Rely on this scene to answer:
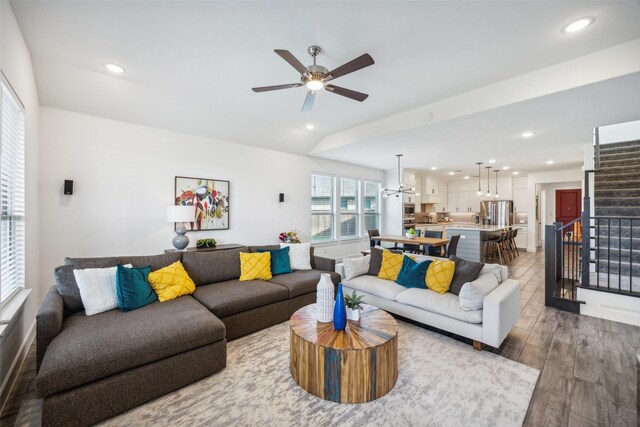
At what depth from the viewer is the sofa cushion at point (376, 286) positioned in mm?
→ 3251

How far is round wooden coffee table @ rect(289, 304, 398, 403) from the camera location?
1.88m

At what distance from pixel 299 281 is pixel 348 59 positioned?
265 centimetres

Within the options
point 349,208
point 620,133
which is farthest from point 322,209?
point 620,133

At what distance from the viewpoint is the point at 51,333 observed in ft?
6.23

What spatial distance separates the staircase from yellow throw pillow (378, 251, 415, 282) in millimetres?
2817

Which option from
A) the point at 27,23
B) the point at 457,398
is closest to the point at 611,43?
the point at 457,398

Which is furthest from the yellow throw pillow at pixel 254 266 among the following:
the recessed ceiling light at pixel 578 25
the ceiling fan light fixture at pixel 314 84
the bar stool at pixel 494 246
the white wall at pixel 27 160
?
the bar stool at pixel 494 246

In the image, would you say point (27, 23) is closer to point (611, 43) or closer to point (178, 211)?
point (178, 211)

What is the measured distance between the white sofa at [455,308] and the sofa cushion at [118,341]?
194 cm

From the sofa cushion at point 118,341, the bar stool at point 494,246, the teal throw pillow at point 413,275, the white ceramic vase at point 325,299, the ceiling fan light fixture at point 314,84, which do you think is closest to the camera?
the sofa cushion at point 118,341

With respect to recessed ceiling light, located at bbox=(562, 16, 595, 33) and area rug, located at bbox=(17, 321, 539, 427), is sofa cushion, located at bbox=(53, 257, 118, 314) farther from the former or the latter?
recessed ceiling light, located at bbox=(562, 16, 595, 33)

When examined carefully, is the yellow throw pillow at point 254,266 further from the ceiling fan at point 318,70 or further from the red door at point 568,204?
the red door at point 568,204

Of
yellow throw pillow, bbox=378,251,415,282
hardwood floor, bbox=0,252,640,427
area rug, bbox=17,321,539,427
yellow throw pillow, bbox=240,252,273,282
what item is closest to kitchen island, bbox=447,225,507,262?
hardwood floor, bbox=0,252,640,427

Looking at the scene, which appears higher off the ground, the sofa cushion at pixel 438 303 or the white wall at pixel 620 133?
the white wall at pixel 620 133
